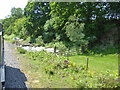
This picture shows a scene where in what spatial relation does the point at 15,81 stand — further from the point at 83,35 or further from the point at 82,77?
the point at 83,35

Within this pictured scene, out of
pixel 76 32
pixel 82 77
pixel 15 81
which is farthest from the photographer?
pixel 76 32

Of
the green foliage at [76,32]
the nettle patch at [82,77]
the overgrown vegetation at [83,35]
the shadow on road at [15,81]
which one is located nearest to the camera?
the nettle patch at [82,77]

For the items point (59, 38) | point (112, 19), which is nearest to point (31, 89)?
point (59, 38)

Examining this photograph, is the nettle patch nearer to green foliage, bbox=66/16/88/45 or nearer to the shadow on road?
the shadow on road

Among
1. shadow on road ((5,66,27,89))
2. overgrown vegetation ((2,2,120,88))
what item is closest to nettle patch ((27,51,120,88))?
overgrown vegetation ((2,2,120,88))

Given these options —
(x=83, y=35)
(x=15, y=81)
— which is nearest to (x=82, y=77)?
(x=15, y=81)

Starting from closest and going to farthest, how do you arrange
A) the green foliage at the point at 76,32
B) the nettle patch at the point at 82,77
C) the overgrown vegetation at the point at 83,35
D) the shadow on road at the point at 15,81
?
the nettle patch at the point at 82,77, the shadow on road at the point at 15,81, the overgrown vegetation at the point at 83,35, the green foliage at the point at 76,32

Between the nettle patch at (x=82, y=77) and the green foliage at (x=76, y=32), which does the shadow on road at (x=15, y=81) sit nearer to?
the nettle patch at (x=82, y=77)

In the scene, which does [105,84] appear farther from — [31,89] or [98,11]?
[98,11]

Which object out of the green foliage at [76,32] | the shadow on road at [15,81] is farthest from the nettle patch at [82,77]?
the green foliage at [76,32]

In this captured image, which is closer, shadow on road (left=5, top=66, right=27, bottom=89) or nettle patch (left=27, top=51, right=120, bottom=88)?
nettle patch (left=27, top=51, right=120, bottom=88)

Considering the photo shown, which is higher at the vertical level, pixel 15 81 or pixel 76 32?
pixel 76 32

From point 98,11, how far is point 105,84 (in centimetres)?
1215

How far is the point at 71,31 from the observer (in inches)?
515
